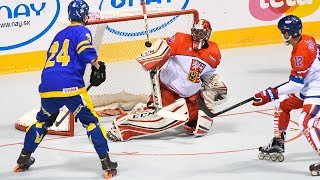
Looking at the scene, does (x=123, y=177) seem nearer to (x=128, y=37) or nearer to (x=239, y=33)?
(x=128, y=37)

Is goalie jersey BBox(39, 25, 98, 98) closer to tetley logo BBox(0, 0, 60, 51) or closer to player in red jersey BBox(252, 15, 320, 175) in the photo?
player in red jersey BBox(252, 15, 320, 175)

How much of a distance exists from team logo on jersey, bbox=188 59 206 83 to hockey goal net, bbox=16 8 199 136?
30.3 inches

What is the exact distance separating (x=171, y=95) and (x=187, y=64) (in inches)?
11.5

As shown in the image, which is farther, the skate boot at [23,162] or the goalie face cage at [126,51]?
the goalie face cage at [126,51]

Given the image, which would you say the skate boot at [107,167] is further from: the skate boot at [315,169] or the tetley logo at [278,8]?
the tetley logo at [278,8]

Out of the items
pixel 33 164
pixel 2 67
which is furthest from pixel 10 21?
pixel 33 164

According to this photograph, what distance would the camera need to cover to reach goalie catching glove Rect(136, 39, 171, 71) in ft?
19.8

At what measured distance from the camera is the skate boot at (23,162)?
5262mm

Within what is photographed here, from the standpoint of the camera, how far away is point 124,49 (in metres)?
7.38

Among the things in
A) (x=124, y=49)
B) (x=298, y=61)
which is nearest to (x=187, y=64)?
(x=124, y=49)

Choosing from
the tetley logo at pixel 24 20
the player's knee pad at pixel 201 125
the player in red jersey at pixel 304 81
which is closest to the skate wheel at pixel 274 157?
the player in red jersey at pixel 304 81

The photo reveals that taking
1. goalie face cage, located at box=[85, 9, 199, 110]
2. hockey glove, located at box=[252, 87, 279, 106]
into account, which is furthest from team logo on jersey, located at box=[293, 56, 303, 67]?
goalie face cage, located at box=[85, 9, 199, 110]

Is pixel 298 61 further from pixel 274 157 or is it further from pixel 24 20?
pixel 24 20

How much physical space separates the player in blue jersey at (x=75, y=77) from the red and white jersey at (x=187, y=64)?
123 cm
